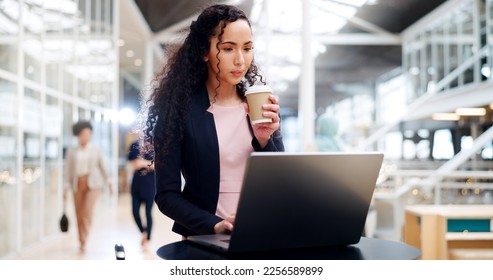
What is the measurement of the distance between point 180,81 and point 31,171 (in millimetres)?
4031

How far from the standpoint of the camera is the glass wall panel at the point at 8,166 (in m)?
4.05

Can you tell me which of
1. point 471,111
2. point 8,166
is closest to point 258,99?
point 8,166

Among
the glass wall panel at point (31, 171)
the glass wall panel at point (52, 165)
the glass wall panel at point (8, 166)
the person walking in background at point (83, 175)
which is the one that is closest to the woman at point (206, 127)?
the glass wall panel at point (8, 166)

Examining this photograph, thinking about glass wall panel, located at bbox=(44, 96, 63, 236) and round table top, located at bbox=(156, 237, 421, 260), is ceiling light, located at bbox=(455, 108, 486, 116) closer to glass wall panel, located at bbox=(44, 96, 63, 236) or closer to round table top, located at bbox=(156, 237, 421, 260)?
glass wall panel, located at bbox=(44, 96, 63, 236)

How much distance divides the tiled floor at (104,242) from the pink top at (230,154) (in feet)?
7.24

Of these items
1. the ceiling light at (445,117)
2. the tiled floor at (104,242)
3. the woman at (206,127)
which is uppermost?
the ceiling light at (445,117)

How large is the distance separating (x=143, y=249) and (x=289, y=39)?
6102 mm

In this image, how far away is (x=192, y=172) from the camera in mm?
1110

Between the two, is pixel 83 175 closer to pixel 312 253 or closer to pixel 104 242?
pixel 104 242

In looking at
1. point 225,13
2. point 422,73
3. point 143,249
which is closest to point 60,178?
point 143,249

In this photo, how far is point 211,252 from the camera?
37.2 inches

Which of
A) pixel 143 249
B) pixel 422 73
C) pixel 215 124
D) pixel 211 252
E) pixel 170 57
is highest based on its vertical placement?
pixel 422 73

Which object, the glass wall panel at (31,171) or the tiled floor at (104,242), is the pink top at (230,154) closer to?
the tiled floor at (104,242)
